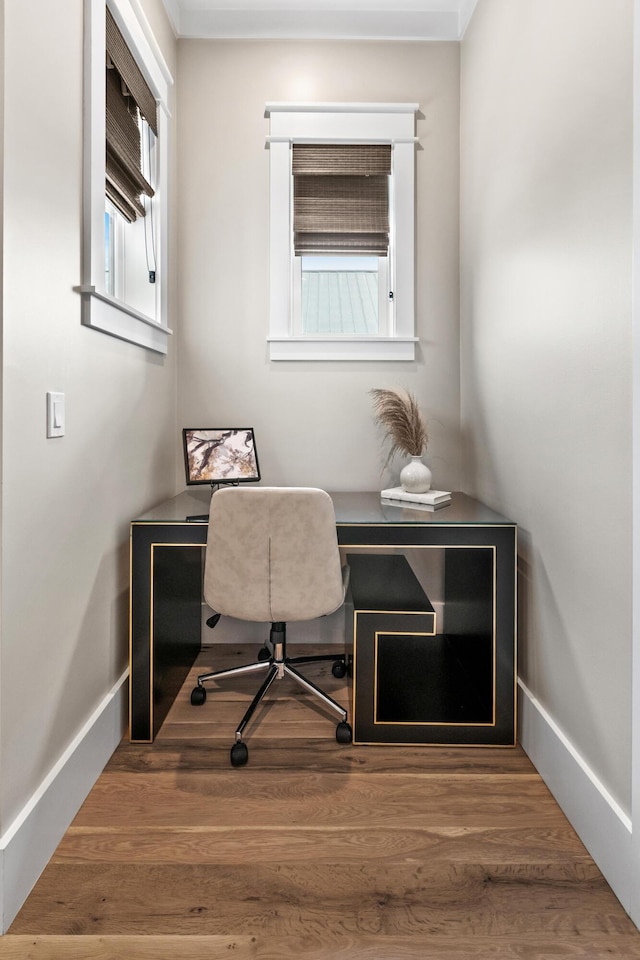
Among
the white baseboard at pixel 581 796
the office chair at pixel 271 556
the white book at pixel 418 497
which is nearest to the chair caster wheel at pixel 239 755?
the office chair at pixel 271 556

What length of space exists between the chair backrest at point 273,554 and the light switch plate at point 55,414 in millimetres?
521

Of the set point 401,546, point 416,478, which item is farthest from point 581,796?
point 416,478

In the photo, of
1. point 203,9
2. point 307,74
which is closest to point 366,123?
point 307,74

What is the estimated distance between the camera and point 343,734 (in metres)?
1.95

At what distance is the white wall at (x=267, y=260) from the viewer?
2.69 metres

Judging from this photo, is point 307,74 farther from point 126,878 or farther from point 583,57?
point 126,878

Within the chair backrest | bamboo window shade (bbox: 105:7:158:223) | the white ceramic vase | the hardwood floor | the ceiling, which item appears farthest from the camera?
the ceiling

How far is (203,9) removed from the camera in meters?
2.62

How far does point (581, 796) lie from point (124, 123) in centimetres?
256

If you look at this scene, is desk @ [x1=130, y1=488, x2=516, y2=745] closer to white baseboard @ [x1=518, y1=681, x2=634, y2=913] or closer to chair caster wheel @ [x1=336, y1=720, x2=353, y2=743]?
white baseboard @ [x1=518, y1=681, x2=634, y2=913]

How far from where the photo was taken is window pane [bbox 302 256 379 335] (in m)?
2.78

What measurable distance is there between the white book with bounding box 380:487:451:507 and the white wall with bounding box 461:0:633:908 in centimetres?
22

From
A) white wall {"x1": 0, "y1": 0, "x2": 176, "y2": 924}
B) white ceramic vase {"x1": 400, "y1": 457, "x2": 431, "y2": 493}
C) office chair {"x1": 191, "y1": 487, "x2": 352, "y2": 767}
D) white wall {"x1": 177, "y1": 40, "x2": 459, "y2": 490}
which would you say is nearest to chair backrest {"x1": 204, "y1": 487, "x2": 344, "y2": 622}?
office chair {"x1": 191, "y1": 487, "x2": 352, "y2": 767}

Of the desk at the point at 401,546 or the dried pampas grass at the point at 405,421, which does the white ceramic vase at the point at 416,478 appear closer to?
the dried pampas grass at the point at 405,421
